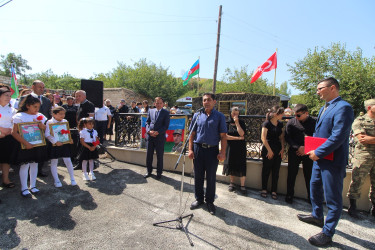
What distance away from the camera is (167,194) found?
13.0ft

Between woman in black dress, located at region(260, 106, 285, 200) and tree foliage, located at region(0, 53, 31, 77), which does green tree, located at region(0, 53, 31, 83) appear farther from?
woman in black dress, located at region(260, 106, 285, 200)

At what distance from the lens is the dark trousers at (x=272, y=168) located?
3956 millimetres

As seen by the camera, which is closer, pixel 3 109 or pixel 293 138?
pixel 3 109

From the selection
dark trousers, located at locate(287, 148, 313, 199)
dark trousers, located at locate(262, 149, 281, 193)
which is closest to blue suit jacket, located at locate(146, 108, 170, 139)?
dark trousers, located at locate(262, 149, 281, 193)

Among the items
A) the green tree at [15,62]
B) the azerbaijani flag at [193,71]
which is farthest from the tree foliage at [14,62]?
the azerbaijani flag at [193,71]

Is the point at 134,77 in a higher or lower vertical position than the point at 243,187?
higher

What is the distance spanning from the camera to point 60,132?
403 centimetres

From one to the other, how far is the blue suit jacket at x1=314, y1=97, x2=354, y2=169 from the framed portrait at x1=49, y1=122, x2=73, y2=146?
4.63m

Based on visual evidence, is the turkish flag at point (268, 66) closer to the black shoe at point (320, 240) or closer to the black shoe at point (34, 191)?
the black shoe at point (320, 240)

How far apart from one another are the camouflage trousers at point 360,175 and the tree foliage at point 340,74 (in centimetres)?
1373

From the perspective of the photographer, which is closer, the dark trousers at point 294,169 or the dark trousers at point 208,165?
the dark trousers at point 208,165

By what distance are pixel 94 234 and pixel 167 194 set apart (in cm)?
159

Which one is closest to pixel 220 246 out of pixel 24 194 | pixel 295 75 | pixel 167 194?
pixel 167 194

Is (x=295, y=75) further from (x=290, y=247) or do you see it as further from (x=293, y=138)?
(x=290, y=247)
